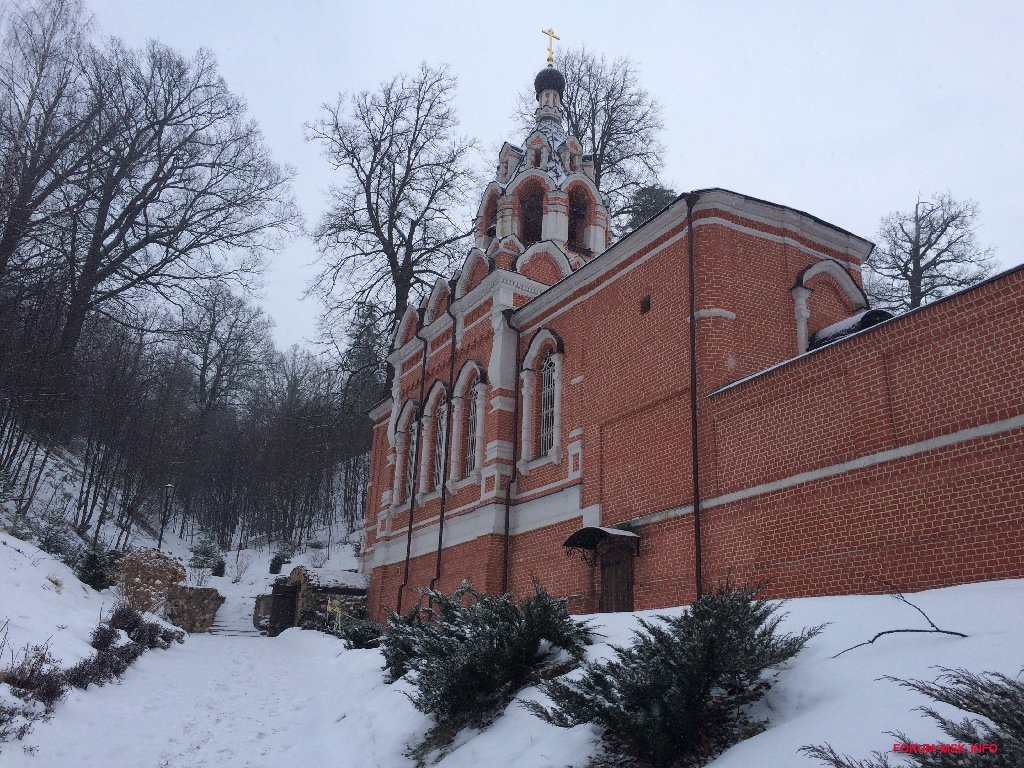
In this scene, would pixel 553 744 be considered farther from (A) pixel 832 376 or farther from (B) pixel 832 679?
(A) pixel 832 376

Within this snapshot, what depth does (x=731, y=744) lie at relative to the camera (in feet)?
14.0

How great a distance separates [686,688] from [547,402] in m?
11.5

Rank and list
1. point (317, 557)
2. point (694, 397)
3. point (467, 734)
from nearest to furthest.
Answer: point (467, 734), point (694, 397), point (317, 557)

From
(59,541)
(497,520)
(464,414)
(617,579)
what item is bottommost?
(617,579)

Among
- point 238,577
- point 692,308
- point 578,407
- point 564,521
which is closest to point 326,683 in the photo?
point 564,521

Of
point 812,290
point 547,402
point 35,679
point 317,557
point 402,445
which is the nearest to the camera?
point 35,679

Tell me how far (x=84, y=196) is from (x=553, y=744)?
21970mm

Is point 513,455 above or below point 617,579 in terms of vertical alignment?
above

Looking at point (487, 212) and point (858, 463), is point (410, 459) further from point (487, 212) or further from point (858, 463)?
point (858, 463)

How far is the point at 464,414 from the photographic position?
18.2 meters

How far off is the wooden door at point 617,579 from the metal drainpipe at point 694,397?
4.62 ft

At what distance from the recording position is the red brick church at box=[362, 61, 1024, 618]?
314 inches

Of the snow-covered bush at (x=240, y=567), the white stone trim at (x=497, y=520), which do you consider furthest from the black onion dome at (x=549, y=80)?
the snow-covered bush at (x=240, y=567)

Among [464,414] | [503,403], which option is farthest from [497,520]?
[464,414]
